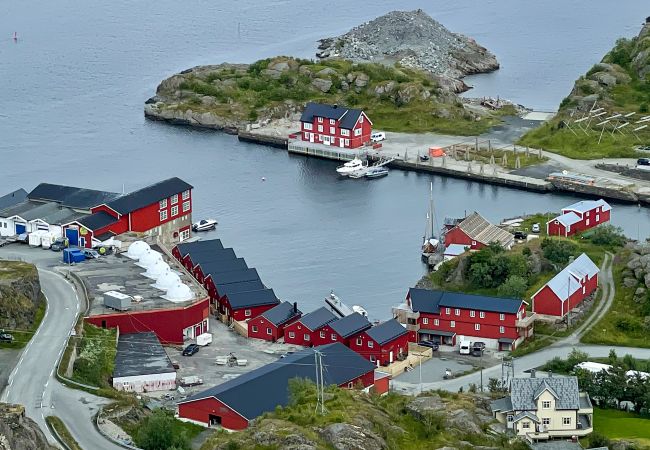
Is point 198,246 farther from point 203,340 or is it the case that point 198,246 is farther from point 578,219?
point 578,219

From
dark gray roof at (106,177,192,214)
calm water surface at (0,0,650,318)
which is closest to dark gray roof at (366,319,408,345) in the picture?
calm water surface at (0,0,650,318)

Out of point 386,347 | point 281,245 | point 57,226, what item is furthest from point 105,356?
point 281,245

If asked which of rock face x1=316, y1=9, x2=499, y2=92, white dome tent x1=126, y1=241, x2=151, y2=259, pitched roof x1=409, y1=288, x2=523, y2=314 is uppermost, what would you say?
rock face x1=316, y1=9, x2=499, y2=92

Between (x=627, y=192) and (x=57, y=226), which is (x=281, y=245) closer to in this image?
(x=57, y=226)

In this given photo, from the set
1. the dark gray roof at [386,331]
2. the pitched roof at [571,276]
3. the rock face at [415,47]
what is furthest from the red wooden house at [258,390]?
the rock face at [415,47]

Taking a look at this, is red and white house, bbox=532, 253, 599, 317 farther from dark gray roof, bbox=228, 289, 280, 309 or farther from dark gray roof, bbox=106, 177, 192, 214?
dark gray roof, bbox=106, 177, 192, 214

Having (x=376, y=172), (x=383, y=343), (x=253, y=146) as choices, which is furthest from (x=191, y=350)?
(x=253, y=146)

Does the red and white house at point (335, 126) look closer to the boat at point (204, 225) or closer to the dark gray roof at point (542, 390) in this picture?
the boat at point (204, 225)
